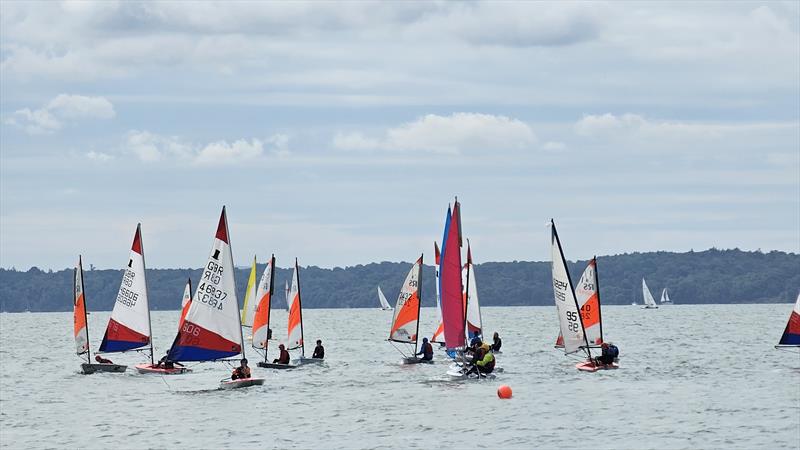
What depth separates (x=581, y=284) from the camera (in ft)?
198

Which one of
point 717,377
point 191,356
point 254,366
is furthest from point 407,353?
A: point 191,356

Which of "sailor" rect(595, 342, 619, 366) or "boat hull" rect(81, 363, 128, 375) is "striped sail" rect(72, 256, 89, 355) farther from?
"sailor" rect(595, 342, 619, 366)

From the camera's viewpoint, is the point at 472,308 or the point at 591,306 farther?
the point at 472,308

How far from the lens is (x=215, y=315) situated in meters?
44.8

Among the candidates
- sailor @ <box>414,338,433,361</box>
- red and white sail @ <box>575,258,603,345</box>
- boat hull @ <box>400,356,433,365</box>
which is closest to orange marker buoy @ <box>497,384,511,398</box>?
red and white sail @ <box>575,258,603,345</box>

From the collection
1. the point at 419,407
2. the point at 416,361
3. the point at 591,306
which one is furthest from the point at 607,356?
the point at 419,407

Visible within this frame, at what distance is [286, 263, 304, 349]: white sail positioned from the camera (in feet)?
200

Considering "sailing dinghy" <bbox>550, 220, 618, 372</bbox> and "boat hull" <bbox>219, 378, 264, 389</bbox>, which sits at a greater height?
"sailing dinghy" <bbox>550, 220, 618, 372</bbox>

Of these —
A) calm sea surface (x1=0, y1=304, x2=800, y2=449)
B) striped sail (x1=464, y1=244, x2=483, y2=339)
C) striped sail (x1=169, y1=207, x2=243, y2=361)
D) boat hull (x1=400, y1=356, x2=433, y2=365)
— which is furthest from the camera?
striped sail (x1=464, y1=244, x2=483, y2=339)

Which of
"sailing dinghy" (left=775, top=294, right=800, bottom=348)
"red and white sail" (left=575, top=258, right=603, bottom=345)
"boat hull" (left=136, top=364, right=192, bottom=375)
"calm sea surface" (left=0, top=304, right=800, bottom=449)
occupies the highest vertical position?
"red and white sail" (left=575, top=258, right=603, bottom=345)

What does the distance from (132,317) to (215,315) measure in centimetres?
1263

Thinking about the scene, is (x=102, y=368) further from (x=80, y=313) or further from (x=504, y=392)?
(x=504, y=392)

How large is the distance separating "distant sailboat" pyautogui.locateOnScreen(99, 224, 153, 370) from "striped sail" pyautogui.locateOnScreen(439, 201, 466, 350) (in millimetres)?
14304

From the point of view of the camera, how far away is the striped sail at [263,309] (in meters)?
60.8
